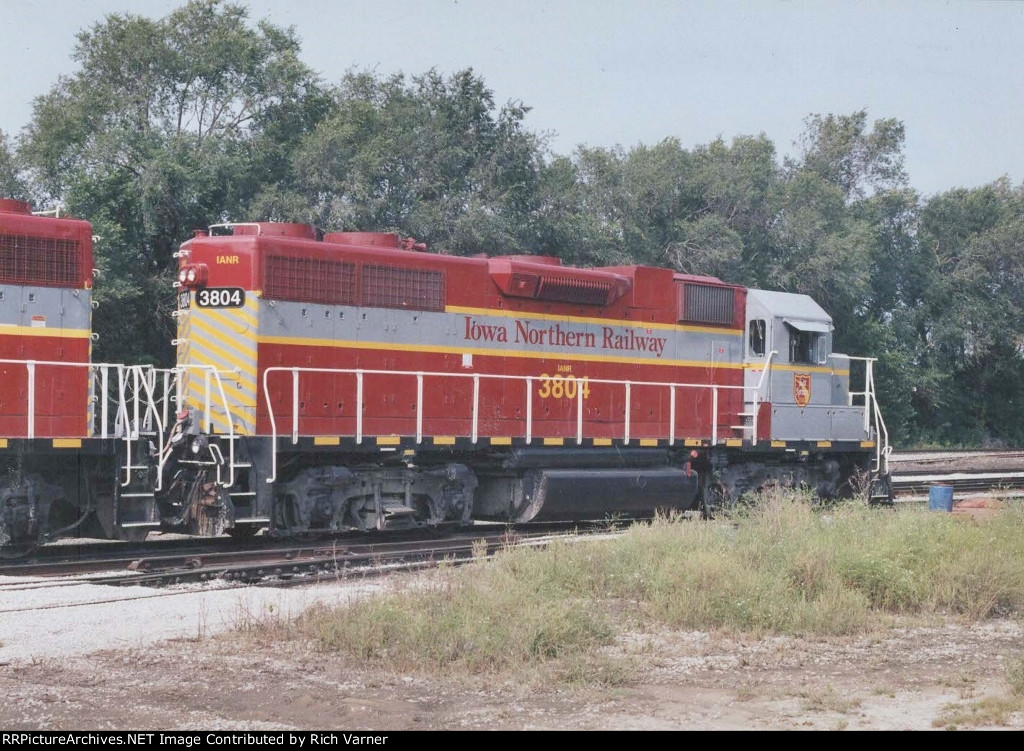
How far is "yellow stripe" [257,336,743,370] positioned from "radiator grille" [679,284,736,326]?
70cm

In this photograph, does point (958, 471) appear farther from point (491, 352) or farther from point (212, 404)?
point (212, 404)

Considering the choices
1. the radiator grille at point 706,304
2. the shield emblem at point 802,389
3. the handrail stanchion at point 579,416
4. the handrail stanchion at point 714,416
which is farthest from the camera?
the shield emblem at point 802,389

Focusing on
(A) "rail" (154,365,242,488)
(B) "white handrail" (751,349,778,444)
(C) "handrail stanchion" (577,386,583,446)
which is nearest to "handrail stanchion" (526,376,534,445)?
(C) "handrail stanchion" (577,386,583,446)

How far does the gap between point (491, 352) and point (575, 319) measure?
5.19 feet

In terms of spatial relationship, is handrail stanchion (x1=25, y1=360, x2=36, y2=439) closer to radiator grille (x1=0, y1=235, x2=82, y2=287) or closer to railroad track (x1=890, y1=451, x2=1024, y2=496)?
radiator grille (x1=0, y1=235, x2=82, y2=287)

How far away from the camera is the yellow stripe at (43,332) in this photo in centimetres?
1351

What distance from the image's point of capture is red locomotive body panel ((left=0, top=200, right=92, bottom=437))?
13477 mm

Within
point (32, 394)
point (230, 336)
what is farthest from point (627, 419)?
point (32, 394)

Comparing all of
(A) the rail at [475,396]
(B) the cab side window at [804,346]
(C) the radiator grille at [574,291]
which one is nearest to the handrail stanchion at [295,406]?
(A) the rail at [475,396]

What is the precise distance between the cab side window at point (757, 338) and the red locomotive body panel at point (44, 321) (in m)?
10.6

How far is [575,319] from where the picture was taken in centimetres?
1825

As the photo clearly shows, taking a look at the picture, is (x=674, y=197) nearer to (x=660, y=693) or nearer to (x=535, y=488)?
(x=535, y=488)

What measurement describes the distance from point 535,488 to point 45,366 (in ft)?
22.0

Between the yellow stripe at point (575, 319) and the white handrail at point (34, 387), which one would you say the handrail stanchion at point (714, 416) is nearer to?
the yellow stripe at point (575, 319)
